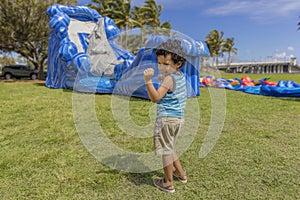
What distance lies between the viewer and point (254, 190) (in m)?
2.20

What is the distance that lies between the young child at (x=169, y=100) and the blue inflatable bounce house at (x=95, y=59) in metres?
3.64

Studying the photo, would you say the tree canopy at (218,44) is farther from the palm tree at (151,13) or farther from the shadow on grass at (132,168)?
the shadow on grass at (132,168)

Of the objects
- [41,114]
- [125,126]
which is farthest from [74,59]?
[125,126]

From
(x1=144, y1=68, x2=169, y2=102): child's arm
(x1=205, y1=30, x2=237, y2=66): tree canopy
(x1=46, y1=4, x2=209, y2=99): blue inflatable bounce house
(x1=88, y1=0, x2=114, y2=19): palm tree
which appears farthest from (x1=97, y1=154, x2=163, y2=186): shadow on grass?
(x1=205, y1=30, x2=237, y2=66): tree canopy

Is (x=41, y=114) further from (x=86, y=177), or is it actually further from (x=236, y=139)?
(x=236, y=139)

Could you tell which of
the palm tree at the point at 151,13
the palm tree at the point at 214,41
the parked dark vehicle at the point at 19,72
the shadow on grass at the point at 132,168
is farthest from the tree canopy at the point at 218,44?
the shadow on grass at the point at 132,168

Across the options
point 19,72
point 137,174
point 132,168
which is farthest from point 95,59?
point 19,72

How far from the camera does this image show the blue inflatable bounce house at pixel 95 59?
22.0 ft

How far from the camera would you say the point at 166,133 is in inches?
80.9

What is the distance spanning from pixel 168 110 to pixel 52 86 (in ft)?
32.3

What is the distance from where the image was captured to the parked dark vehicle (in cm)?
1969

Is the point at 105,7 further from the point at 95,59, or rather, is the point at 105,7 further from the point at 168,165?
the point at 168,165

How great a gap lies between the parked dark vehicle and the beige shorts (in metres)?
21.0

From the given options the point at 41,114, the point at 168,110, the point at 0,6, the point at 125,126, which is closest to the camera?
the point at 168,110
